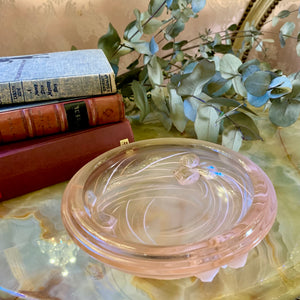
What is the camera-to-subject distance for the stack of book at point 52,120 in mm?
373

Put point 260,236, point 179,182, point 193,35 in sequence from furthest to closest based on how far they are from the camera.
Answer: point 193,35
point 179,182
point 260,236

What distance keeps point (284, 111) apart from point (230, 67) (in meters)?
0.09

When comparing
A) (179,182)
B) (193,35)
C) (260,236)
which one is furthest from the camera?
(193,35)

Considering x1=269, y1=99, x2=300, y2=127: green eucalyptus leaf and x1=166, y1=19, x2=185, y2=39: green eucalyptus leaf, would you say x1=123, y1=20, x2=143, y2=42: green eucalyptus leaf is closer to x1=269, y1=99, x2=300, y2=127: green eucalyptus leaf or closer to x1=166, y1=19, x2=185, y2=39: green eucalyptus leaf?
x1=166, y1=19, x2=185, y2=39: green eucalyptus leaf

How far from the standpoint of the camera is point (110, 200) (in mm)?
326

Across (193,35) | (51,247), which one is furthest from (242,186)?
(193,35)

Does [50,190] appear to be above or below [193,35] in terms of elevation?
below

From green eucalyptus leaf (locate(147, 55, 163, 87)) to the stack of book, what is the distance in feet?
0.23

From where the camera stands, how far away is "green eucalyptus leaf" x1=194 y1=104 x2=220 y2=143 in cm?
42

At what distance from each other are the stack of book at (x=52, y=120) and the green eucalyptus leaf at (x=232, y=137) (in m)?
0.13

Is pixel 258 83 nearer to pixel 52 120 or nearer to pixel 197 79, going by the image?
pixel 197 79

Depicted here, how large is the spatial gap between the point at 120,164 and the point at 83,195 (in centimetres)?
8

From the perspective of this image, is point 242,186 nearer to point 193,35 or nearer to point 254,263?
point 254,263

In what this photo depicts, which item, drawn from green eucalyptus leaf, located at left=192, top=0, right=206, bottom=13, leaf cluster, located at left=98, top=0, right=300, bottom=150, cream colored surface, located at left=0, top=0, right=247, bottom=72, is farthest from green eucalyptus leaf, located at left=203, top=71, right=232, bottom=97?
cream colored surface, located at left=0, top=0, right=247, bottom=72
